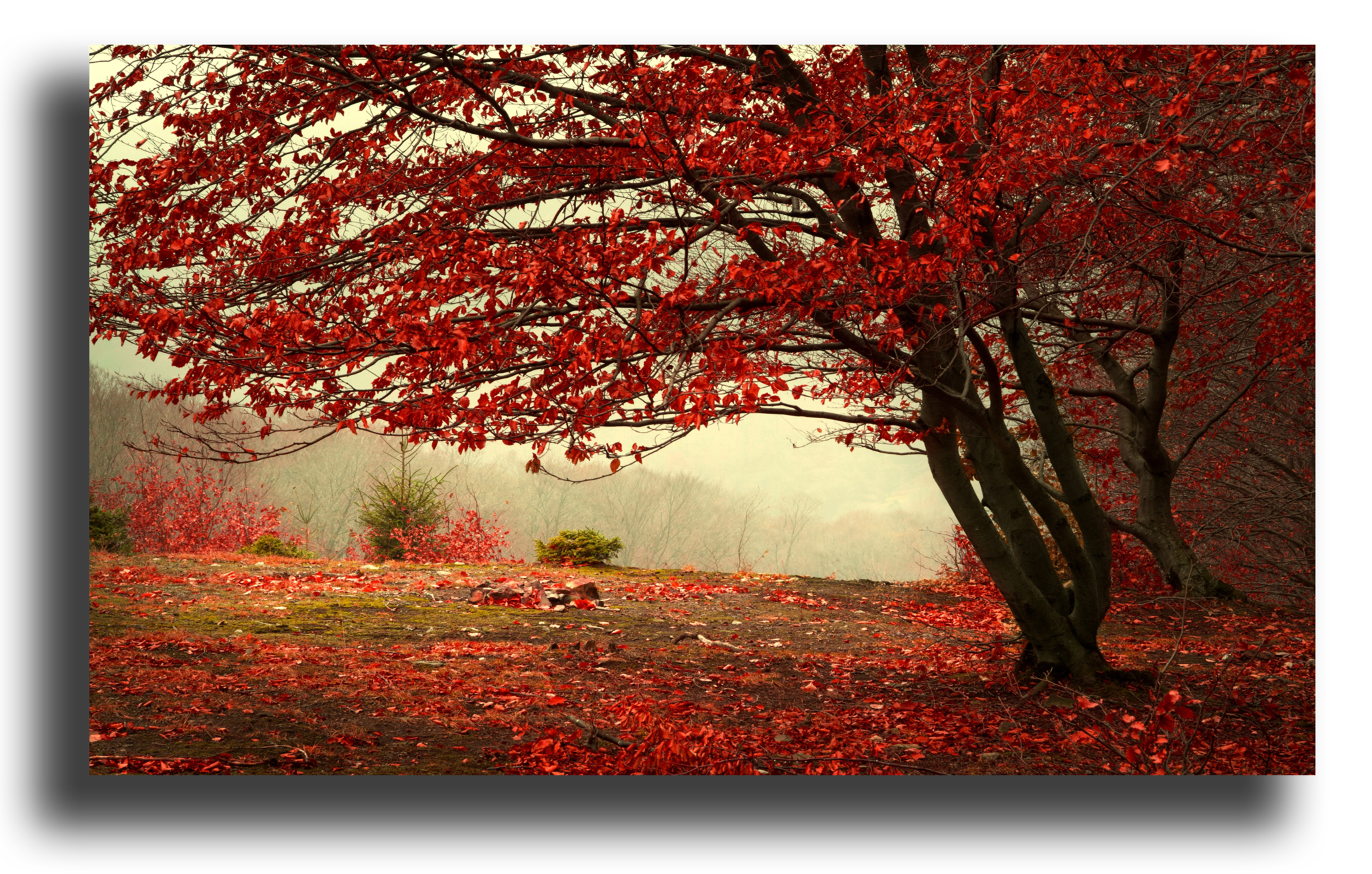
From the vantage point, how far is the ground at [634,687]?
177 inches

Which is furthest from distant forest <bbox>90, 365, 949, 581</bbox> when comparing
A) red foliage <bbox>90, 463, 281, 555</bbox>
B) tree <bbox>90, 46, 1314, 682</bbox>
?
tree <bbox>90, 46, 1314, 682</bbox>

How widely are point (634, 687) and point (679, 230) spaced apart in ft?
10.8

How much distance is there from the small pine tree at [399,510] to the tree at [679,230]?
768cm

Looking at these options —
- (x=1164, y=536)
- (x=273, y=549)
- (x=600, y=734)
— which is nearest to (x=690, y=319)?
(x=600, y=734)

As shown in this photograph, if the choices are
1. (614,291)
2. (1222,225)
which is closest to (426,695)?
(614,291)

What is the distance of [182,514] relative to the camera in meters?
16.1

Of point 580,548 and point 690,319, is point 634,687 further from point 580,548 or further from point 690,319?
point 580,548

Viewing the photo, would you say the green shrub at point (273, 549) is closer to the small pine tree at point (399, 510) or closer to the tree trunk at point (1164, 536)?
the small pine tree at point (399, 510)

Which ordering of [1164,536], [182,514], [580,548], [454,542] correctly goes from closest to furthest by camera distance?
[1164,536] < [580,548] < [454,542] < [182,514]

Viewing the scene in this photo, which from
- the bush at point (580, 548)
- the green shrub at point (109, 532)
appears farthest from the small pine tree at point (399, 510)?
the green shrub at point (109, 532)

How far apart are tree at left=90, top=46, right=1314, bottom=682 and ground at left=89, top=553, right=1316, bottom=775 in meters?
1.16

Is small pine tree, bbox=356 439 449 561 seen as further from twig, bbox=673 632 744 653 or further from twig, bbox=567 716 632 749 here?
twig, bbox=567 716 632 749

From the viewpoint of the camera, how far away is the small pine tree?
1388cm

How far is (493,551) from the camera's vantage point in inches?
630
